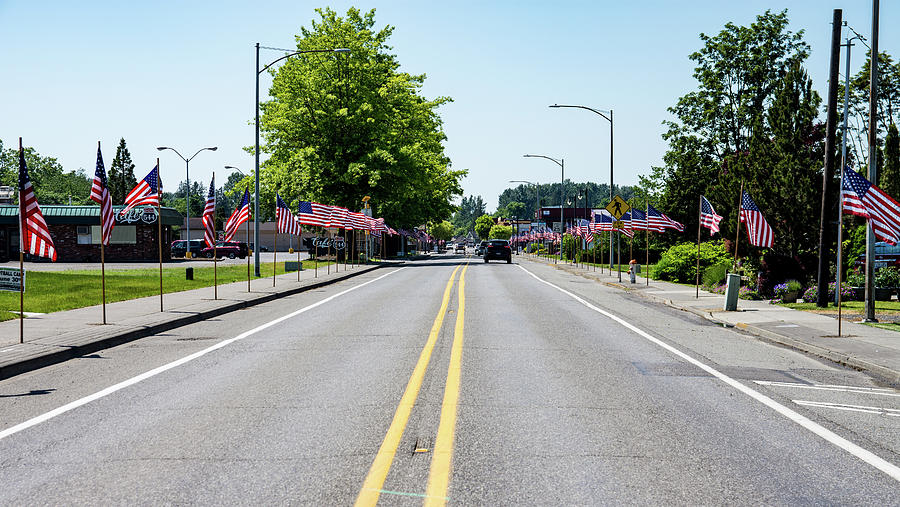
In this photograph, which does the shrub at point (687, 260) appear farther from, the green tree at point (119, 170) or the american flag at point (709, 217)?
the green tree at point (119, 170)

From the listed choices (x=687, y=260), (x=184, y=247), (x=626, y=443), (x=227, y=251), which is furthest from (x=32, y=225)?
(x=184, y=247)

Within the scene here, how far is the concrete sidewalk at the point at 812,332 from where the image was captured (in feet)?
33.9

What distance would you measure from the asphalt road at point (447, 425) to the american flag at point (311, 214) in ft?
67.0

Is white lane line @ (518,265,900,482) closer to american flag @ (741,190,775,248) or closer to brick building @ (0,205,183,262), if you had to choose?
american flag @ (741,190,775,248)

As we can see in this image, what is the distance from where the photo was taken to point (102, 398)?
764cm

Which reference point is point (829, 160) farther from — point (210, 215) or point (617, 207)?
point (210, 215)

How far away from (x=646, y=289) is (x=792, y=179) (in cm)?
653

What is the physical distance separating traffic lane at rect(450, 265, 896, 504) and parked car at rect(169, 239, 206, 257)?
193 feet

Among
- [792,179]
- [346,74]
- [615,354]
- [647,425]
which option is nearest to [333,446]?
[647,425]

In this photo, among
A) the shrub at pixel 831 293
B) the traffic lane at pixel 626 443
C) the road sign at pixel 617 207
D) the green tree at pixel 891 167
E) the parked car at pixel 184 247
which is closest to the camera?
the traffic lane at pixel 626 443

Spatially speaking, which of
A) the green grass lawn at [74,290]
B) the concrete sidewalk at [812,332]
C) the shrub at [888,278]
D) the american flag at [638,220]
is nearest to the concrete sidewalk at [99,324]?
the green grass lawn at [74,290]

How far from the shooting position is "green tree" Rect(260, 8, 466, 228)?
52.0 meters

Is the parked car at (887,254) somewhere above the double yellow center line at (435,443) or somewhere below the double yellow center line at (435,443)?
above

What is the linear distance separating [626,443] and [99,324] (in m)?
10.9
